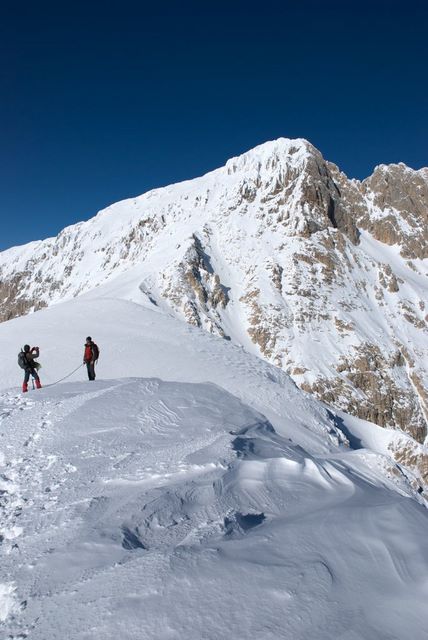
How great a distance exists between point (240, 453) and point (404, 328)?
89293 mm

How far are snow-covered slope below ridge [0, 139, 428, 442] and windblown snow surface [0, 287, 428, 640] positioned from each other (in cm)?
5435

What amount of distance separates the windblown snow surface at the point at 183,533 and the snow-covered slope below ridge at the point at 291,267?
178ft

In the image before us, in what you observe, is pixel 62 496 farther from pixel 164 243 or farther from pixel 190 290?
pixel 164 243

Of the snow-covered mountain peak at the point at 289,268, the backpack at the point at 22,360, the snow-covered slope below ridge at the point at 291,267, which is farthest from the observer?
the snow-covered slope below ridge at the point at 291,267

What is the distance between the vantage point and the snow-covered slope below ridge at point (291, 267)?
242ft

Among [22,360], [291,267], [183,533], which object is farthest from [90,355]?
[291,267]

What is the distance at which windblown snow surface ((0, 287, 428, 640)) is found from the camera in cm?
297

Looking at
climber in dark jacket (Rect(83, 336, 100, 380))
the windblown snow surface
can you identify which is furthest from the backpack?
the windblown snow surface

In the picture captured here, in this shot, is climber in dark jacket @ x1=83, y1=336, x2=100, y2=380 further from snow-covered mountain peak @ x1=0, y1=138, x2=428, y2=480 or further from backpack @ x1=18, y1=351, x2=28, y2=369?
snow-covered mountain peak @ x1=0, y1=138, x2=428, y2=480

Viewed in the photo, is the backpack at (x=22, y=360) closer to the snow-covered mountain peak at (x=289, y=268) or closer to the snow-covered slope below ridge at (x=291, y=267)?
the snow-covered mountain peak at (x=289, y=268)

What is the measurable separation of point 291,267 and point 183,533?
8609 centimetres

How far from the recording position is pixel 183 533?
166 inches

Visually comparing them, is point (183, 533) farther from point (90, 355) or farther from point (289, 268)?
point (289, 268)

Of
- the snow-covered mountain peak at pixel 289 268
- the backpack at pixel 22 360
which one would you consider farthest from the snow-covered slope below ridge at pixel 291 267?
the backpack at pixel 22 360
